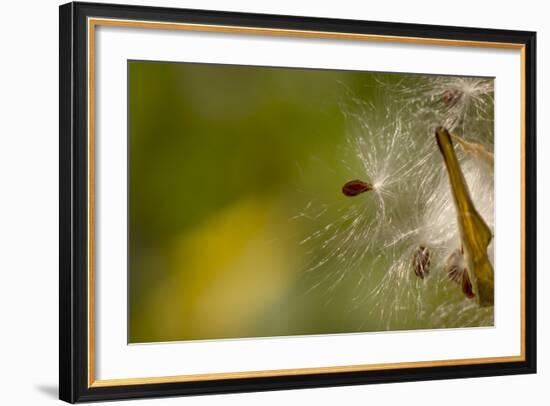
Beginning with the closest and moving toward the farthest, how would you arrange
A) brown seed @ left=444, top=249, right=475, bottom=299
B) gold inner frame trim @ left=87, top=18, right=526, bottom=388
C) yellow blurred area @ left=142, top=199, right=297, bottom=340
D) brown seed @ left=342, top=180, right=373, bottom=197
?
gold inner frame trim @ left=87, top=18, right=526, bottom=388, yellow blurred area @ left=142, top=199, right=297, bottom=340, brown seed @ left=342, top=180, right=373, bottom=197, brown seed @ left=444, top=249, right=475, bottom=299

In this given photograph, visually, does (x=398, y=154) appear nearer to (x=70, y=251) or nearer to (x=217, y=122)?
(x=217, y=122)

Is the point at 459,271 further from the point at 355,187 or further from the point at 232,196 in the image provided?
the point at 232,196

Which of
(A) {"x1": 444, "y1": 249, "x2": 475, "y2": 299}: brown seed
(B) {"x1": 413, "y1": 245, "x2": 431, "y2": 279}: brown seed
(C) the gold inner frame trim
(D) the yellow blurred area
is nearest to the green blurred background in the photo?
(D) the yellow blurred area

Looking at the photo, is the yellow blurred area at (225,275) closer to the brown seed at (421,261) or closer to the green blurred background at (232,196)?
the green blurred background at (232,196)

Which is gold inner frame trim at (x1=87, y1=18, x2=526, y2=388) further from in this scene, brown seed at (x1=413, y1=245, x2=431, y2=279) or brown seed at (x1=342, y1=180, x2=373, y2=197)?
brown seed at (x1=342, y1=180, x2=373, y2=197)

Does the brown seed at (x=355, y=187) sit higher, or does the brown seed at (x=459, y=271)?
the brown seed at (x=355, y=187)

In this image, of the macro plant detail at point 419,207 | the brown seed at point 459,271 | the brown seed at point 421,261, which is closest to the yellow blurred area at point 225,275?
the macro plant detail at point 419,207

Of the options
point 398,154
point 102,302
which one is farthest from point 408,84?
point 102,302
